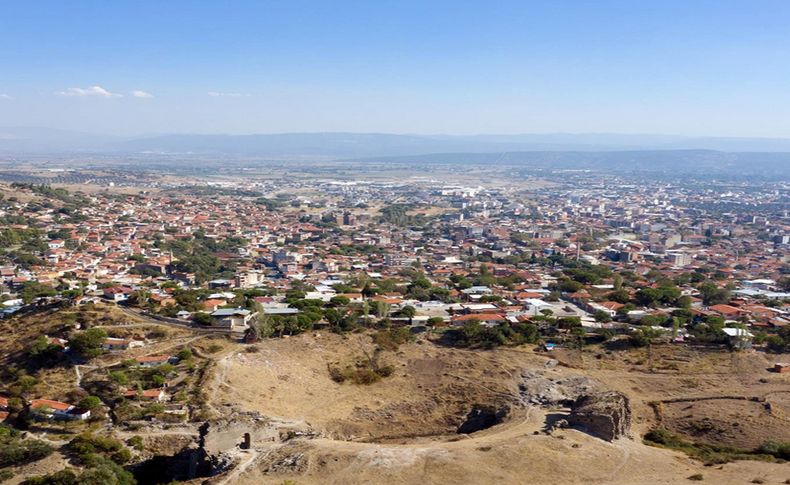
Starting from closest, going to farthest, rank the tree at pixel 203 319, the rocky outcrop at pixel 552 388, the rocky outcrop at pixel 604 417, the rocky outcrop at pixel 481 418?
1. the rocky outcrop at pixel 604 417
2. the rocky outcrop at pixel 481 418
3. the rocky outcrop at pixel 552 388
4. the tree at pixel 203 319

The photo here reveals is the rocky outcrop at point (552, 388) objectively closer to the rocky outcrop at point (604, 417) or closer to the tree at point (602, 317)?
the rocky outcrop at point (604, 417)

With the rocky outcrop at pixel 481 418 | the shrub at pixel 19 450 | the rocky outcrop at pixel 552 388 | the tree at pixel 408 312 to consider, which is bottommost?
the rocky outcrop at pixel 481 418

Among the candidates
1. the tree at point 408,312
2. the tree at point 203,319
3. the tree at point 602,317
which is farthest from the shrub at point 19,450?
the tree at point 602,317

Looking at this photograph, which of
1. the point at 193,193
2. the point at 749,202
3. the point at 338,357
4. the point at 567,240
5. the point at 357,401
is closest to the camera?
the point at 357,401

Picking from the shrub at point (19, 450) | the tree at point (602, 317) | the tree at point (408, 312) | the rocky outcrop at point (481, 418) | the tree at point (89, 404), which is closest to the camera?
the shrub at point (19, 450)

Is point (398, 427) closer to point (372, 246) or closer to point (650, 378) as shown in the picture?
point (650, 378)

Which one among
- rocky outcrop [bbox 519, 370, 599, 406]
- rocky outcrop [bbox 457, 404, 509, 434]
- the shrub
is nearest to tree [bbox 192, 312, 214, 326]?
the shrub

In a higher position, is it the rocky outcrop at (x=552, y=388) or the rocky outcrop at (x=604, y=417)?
the rocky outcrop at (x=604, y=417)

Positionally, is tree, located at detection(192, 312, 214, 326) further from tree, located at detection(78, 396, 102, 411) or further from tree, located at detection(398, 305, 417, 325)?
tree, located at detection(398, 305, 417, 325)

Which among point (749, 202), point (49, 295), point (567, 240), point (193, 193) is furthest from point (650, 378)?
point (749, 202)
